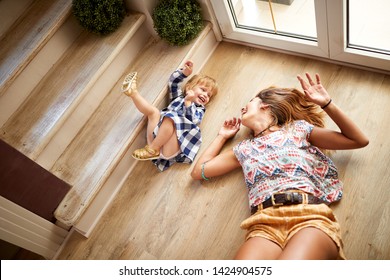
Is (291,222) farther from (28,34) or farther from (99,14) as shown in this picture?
(28,34)

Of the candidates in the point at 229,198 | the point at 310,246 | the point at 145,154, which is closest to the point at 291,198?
the point at 310,246

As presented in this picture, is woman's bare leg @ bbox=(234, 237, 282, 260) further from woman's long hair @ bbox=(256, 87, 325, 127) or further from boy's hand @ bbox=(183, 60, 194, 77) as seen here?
boy's hand @ bbox=(183, 60, 194, 77)

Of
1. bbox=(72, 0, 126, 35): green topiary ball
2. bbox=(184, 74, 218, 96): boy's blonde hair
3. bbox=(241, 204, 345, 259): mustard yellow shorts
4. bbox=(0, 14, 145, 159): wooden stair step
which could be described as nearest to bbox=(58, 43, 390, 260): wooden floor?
bbox=(184, 74, 218, 96): boy's blonde hair

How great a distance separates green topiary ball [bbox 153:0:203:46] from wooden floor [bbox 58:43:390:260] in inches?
15.0

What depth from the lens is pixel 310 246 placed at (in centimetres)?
125

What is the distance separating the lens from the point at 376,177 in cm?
157

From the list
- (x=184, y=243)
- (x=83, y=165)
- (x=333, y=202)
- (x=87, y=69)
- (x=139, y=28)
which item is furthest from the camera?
(x=139, y=28)

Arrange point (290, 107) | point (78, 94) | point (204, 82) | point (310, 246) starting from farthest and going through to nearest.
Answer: point (204, 82)
point (78, 94)
point (290, 107)
point (310, 246)

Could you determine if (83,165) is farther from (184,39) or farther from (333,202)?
(333,202)

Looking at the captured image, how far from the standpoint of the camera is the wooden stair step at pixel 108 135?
1755 millimetres

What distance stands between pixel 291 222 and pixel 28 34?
1.78m

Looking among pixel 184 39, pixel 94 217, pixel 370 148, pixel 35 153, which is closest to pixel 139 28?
pixel 184 39

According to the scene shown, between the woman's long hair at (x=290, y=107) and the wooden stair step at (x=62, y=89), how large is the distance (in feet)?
3.07

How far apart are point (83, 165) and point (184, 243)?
0.67 m
